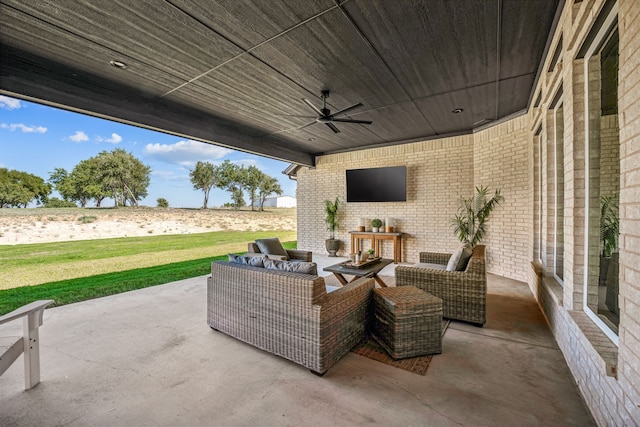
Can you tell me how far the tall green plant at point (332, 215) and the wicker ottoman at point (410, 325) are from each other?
504cm

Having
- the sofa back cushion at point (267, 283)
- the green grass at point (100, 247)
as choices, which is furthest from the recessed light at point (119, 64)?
the green grass at point (100, 247)

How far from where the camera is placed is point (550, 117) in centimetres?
323

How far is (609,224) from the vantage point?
1771 millimetres

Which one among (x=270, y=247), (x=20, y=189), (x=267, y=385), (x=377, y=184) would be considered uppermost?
(x=377, y=184)

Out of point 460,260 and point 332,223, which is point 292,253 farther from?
point 460,260

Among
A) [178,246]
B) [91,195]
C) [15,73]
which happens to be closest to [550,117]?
[15,73]

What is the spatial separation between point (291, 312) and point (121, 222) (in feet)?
26.5

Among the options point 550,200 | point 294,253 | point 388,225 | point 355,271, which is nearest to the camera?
point 550,200

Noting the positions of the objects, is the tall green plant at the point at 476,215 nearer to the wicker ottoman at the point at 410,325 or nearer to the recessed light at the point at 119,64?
the wicker ottoman at the point at 410,325

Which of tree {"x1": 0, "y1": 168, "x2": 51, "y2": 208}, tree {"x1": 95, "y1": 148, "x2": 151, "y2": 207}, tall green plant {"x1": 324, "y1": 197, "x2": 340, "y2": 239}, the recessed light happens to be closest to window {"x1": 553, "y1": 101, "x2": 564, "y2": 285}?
the recessed light

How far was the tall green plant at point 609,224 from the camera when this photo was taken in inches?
65.2

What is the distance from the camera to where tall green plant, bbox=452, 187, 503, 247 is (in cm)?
507

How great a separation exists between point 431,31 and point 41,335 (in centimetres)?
494

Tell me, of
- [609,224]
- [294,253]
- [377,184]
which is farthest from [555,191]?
[377,184]
